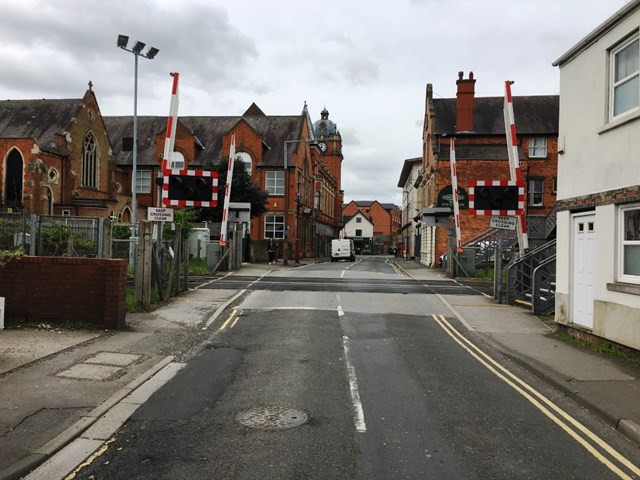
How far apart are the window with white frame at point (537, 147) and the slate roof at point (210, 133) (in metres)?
20.9

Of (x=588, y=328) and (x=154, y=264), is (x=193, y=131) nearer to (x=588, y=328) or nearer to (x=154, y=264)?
(x=154, y=264)

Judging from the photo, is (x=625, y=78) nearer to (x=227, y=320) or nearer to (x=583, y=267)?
(x=583, y=267)

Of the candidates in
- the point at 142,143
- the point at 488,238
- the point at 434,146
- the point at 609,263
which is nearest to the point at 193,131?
the point at 142,143

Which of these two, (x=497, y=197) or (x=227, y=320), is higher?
(x=497, y=197)

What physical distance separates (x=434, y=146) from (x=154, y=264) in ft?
102

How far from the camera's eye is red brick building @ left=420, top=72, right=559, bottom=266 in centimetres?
3934

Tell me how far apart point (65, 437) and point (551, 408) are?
5322mm

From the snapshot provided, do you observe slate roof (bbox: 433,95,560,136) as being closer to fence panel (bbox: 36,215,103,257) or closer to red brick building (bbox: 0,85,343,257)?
red brick building (bbox: 0,85,343,257)

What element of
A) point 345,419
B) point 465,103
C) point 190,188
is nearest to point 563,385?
point 345,419

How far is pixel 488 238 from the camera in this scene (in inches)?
1384

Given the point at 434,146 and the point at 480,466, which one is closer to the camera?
the point at 480,466

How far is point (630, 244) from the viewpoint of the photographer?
30.5ft

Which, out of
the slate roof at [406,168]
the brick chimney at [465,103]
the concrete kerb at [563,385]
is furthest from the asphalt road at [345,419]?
the slate roof at [406,168]

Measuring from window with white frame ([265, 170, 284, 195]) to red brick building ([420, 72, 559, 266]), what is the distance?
43.3 feet
